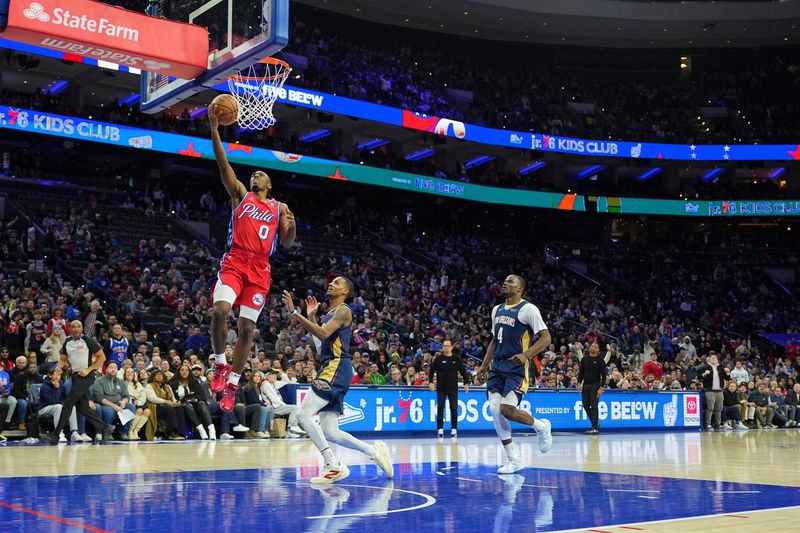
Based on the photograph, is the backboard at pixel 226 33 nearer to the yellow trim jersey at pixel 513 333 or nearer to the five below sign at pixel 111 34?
the five below sign at pixel 111 34

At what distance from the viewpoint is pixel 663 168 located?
160ft

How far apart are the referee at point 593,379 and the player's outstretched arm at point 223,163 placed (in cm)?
1213

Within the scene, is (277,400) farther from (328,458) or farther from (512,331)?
(328,458)

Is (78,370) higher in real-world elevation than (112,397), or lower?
higher

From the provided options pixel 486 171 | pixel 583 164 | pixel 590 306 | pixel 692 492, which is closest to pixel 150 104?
pixel 692 492

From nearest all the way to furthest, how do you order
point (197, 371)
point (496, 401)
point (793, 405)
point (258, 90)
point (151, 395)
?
point (496, 401), point (258, 90), point (151, 395), point (197, 371), point (793, 405)

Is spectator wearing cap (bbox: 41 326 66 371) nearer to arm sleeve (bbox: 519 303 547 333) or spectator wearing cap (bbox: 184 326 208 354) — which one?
spectator wearing cap (bbox: 184 326 208 354)

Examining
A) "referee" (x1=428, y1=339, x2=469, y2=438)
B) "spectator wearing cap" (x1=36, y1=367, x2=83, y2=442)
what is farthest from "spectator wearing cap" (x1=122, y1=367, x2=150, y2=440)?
"referee" (x1=428, y1=339, x2=469, y2=438)

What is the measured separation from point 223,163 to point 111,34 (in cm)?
318

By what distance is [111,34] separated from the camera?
10328 mm

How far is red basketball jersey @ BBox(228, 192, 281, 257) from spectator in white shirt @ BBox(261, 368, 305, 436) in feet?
31.0

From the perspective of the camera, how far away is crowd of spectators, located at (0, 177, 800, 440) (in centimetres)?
1758

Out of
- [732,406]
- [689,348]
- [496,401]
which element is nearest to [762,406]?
[732,406]

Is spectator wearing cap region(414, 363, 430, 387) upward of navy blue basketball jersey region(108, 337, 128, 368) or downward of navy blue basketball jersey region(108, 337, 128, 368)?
downward
